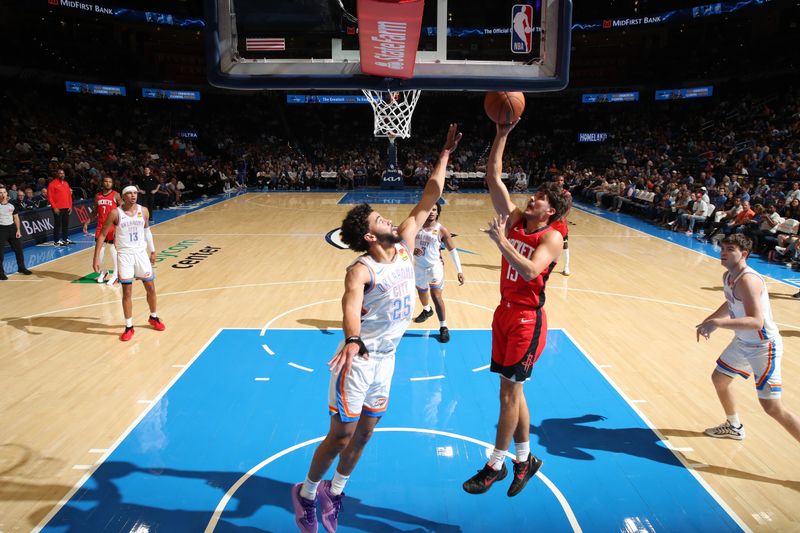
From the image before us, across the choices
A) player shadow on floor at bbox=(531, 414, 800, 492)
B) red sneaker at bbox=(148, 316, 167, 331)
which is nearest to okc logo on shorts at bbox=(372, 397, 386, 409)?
player shadow on floor at bbox=(531, 414, 800, 492)

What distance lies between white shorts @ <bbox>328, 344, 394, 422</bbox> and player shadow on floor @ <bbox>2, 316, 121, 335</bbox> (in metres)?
4.92

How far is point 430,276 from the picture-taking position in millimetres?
6871

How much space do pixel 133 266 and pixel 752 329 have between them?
628cm

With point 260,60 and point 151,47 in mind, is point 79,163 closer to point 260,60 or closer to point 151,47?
point 151,47

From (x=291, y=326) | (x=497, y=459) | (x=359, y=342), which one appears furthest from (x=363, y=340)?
(x=291, y=326)

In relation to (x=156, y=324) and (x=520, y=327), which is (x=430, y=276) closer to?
(x=520, y=327)

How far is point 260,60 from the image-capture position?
375cm

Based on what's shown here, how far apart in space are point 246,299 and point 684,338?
6066 millimetres

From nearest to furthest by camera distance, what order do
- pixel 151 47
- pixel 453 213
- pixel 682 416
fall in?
pixel 682 416 → pixel 453 213 → pixel 151 47

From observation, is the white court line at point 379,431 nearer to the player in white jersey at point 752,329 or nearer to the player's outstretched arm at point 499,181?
the player in white jersey at point 752,329

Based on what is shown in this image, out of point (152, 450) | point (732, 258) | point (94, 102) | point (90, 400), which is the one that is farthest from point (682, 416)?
point (94, 102)

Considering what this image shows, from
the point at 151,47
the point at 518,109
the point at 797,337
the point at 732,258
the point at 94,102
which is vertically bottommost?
the point at 797,337

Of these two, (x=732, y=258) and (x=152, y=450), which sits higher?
(x=732, y=258)

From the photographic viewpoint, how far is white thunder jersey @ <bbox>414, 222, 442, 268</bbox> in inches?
269
